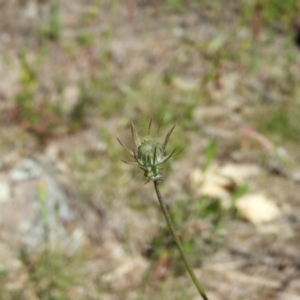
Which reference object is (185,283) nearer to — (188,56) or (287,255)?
(287,255)

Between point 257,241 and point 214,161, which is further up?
point 214,161

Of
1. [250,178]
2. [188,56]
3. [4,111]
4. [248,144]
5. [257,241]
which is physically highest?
[188,56]

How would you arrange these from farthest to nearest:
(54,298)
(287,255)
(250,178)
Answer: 1. (250,178)
2. (287,255)
3. (54,298)

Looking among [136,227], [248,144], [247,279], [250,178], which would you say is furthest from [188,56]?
[247,279]

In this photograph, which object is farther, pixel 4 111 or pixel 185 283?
pixel 4 111

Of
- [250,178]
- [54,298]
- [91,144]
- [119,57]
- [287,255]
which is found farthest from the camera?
[119,57]

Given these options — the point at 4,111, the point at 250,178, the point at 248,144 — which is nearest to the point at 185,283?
the point at 250,178

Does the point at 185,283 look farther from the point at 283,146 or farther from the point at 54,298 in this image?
the point at 283,146
